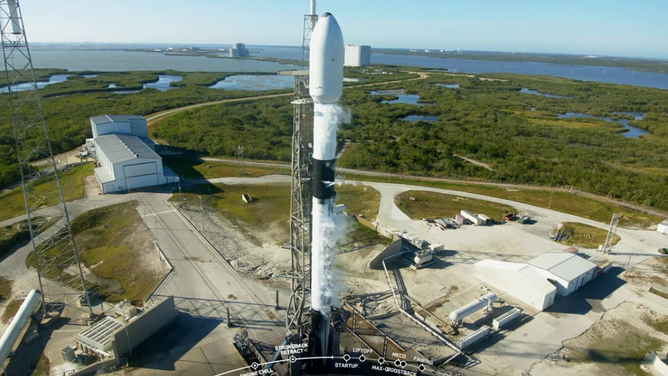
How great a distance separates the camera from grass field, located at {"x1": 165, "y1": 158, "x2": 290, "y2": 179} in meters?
48.9

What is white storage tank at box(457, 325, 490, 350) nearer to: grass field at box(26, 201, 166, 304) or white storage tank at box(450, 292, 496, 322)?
white storage tank at box(450, 292, 496, 322)

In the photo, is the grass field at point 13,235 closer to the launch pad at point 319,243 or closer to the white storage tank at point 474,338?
the launch pad at point 319,243

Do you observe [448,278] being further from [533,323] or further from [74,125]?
[74,125]

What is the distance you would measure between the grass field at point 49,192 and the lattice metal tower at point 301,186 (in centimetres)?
2699

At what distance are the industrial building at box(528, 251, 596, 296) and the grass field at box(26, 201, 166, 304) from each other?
90.0ft

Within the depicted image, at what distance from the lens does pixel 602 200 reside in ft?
147

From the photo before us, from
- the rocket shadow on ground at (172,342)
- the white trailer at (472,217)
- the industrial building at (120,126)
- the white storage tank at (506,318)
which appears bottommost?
the white storage tank at (506,318)

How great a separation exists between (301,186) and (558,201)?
37.4m

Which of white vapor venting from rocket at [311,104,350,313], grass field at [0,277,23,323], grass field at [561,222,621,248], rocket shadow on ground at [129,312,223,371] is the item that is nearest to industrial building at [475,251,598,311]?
grass field at [561,222,621,248]

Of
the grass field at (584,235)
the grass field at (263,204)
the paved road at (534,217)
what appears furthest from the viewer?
the grass field at (263,204)

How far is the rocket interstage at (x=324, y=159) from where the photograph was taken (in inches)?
595

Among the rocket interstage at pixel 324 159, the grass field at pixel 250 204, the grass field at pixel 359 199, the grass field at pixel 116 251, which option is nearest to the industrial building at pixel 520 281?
the grass field at pixel 359 199

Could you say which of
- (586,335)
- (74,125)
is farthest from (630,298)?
(74,125)

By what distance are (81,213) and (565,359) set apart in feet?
133
